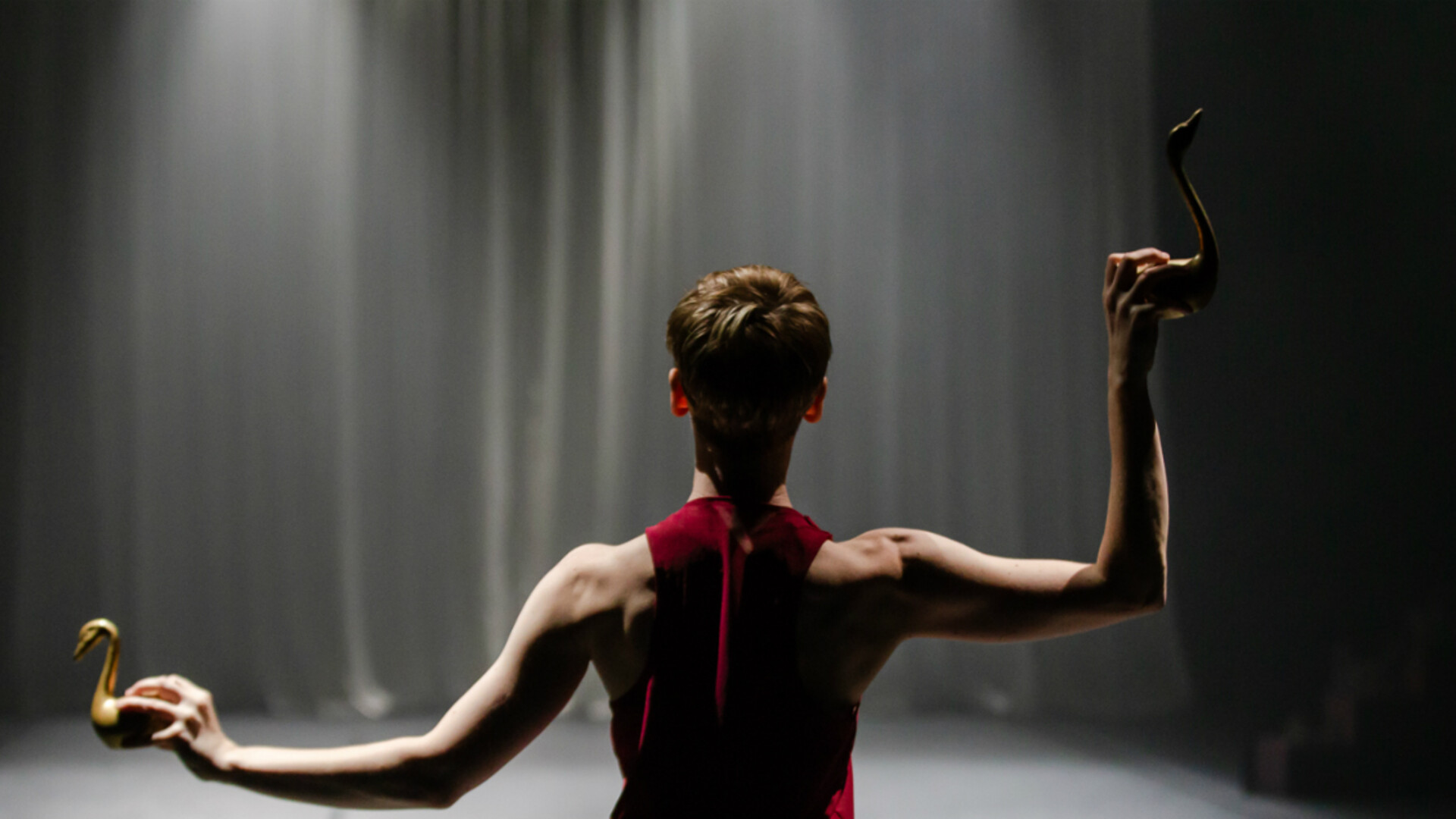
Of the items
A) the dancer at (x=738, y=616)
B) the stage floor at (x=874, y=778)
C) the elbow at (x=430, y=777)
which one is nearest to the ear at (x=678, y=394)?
the dancer at (x=738, y=616)

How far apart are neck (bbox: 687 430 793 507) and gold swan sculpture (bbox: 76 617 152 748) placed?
1.27 feet

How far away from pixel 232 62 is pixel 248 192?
420 millimetres

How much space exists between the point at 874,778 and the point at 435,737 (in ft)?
7.00

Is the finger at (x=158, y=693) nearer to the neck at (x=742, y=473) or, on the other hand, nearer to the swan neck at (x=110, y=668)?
the swan neck at (x=110, y=668)

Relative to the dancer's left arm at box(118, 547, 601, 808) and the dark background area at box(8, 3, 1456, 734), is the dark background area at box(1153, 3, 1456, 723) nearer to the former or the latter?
the dark background area at box(8, 3, 1456, 734)

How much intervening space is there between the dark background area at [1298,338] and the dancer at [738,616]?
2362 millimetres

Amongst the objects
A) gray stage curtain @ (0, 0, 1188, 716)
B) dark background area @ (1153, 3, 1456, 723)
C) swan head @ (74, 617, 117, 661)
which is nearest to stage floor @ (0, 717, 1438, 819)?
gray stage curtain @ (0, 0, 1188, 716)

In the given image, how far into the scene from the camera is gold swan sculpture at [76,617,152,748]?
66 cm

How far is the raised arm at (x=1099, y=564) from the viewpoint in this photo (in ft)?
2.29

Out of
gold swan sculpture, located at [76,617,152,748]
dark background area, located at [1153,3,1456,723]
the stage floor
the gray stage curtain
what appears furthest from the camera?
the gray stage curtain

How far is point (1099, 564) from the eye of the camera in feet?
2.33

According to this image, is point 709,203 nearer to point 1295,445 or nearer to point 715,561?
point 1295,445

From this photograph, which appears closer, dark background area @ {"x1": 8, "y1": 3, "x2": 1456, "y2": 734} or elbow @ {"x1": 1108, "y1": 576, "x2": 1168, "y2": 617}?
elbow @ {"x1": 1108, "y1": 576, "x2": 1168, "y2": 617}

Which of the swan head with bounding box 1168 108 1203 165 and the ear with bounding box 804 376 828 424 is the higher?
the swan head with bounding box 1168 108 1203 165
